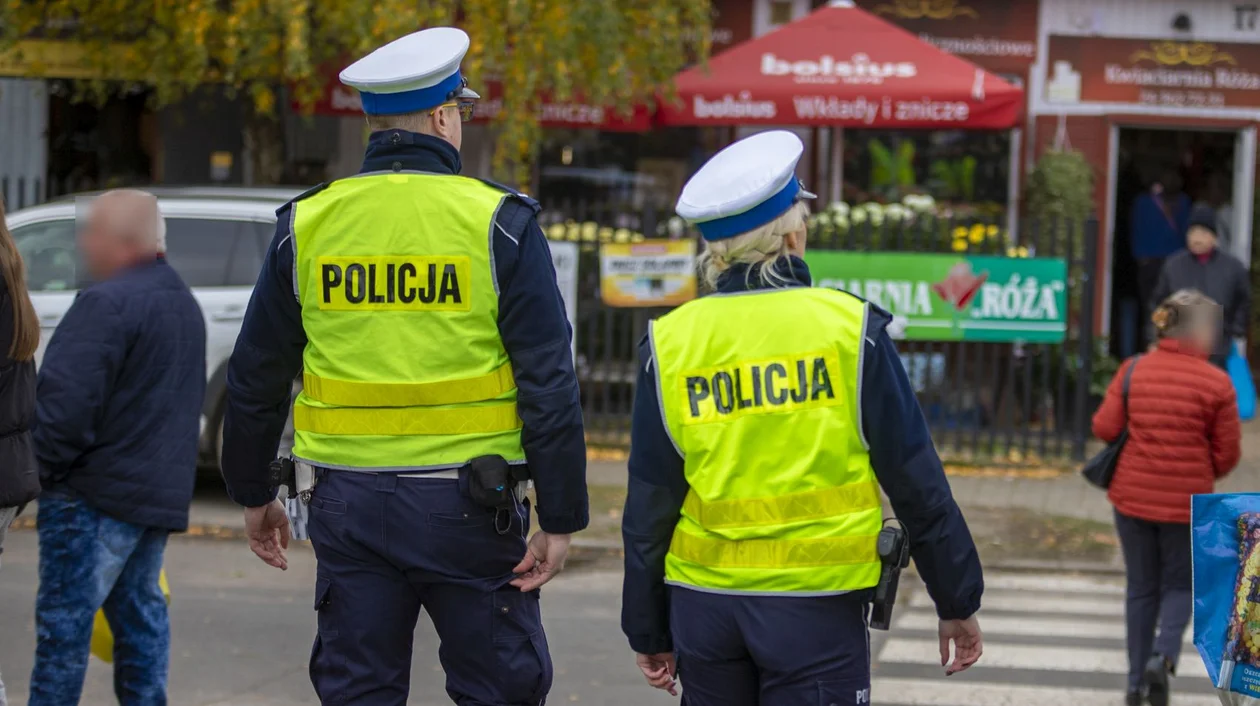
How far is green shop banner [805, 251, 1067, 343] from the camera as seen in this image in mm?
11508

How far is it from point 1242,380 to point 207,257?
8.17 m

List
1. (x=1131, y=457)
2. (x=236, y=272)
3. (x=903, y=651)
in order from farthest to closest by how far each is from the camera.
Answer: (x=236, y=272)
(x=903, y=651)
(x=1131, y=457)

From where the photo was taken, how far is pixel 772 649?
3250 millimetres

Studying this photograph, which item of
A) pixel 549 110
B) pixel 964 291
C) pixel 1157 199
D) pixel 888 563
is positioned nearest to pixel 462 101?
pixel 888 563

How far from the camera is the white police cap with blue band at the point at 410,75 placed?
359cm

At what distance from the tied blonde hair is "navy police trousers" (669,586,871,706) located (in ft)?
10.2

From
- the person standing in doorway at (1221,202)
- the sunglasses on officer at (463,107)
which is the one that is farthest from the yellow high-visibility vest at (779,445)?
the person standing in doorway at (1221,202)

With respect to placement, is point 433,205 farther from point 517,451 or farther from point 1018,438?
point 1018,438

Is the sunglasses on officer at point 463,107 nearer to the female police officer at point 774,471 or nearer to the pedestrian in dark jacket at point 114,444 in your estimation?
the female police officer at point 774,471

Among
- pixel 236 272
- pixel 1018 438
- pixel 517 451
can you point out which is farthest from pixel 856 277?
pixel 517 451

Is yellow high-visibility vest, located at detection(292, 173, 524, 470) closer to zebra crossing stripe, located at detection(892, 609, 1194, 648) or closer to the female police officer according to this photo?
the female police officer

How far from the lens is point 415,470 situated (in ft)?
11.5

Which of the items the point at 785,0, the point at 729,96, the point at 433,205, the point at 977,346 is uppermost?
the point at 785,0

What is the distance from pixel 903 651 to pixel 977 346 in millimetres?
5111
